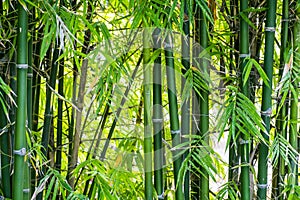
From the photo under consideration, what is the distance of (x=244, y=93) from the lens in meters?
1.43

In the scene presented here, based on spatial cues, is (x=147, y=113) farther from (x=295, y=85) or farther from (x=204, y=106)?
(x=295, y=85)

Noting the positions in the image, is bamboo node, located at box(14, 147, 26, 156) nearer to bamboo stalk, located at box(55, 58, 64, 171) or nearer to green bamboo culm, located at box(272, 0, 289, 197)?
bamboo stalk, located at box(55, 58, 64, 171)

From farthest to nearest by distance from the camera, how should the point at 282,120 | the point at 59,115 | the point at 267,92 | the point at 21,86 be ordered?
the point at 59,115, the point at 282,120, the point at 267,92, the point at 21,86

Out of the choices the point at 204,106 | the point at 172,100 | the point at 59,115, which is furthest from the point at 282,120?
the point at 59,115

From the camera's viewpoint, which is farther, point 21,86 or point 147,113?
point 147,113

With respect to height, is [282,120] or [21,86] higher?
[21,86]

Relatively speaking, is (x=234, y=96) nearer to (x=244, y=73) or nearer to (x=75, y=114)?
(x=244, y=73)

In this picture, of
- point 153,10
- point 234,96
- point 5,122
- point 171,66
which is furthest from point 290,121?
point 5,122

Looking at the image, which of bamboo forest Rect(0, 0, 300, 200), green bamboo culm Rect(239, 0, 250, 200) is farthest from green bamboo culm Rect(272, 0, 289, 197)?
green bamboo culm Rect(239, 0, 250, 200)

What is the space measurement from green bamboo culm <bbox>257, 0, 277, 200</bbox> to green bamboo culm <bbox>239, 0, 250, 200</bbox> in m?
0.05

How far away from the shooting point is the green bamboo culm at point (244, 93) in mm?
1376

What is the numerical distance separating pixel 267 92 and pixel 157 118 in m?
0.34

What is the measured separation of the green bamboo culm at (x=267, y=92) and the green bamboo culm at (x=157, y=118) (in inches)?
12.3

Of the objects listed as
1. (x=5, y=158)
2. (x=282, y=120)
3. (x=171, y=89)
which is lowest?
(x=5, y=158)
